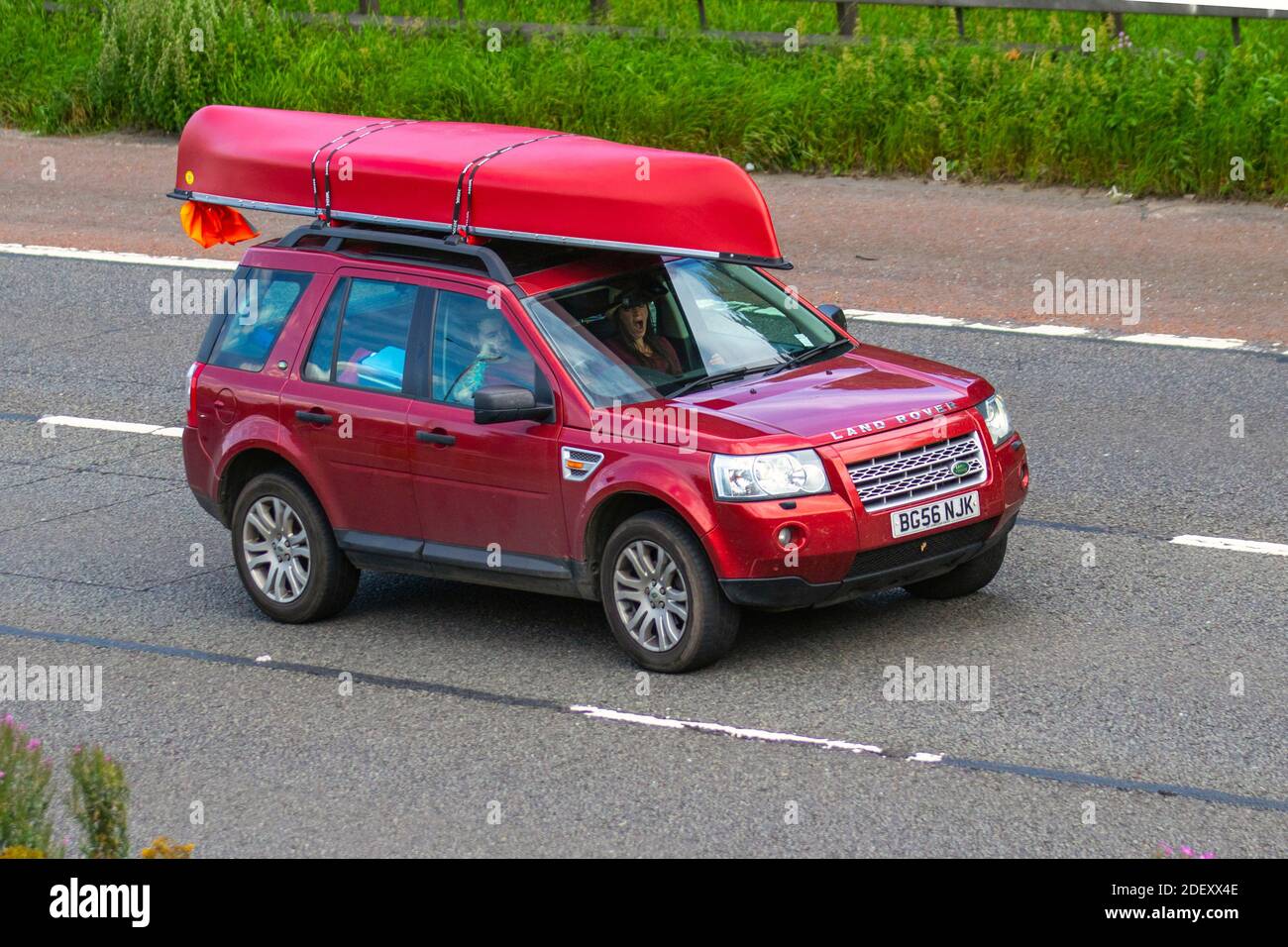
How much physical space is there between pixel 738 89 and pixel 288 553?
12.0 m

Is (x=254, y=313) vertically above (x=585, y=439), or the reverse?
(x=254, y=313)

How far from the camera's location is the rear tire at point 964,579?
8828 mm

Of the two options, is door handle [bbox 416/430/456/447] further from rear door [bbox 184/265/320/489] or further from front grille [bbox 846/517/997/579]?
front grille [bbox 846/517/997/579]

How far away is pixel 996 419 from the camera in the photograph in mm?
8617

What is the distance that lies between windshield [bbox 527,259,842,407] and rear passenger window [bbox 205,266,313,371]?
1.40 metres

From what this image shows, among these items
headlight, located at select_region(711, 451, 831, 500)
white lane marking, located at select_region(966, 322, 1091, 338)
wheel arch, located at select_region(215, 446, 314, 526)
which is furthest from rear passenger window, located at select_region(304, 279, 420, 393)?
white lane marking, located at select_region(966, 322, 1091, 338)

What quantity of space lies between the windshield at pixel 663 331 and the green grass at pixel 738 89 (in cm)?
963

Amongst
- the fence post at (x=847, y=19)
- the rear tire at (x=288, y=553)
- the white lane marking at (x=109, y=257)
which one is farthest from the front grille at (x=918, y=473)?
the fence post at (x=847, y=19)

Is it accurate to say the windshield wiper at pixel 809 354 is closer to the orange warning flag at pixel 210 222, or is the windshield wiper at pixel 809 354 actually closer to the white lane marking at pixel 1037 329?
the orange warning flag at pixel 210 222

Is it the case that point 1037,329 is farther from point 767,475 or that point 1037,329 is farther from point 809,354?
point 767,475

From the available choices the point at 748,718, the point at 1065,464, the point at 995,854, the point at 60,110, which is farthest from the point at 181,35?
the point at 995,854

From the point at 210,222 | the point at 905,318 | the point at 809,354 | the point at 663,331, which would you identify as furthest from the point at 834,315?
the point at 905,318

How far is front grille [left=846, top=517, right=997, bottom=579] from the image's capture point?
7988 mm

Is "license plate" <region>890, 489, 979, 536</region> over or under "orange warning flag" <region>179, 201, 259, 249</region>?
under
